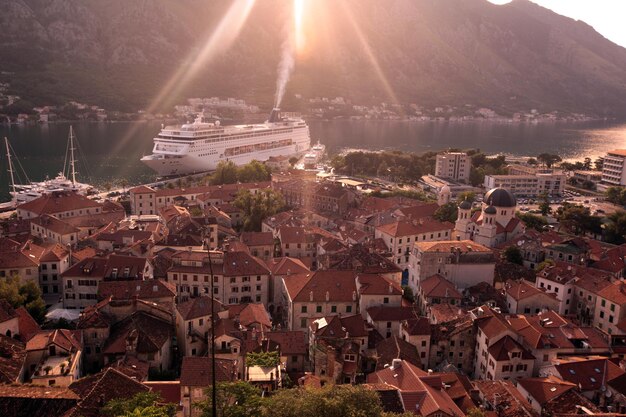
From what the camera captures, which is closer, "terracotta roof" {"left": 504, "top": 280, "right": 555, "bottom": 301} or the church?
"terracotta roof" {"left": 504, "top": 280, "right": 555, "bottom": 301}

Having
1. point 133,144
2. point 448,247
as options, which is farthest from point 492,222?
point 133,144

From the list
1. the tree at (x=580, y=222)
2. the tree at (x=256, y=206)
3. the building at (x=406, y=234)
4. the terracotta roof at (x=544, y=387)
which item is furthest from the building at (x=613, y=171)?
the terracotta roof at (x=544, y=387)

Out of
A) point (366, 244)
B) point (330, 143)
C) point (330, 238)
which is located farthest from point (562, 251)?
point (330, 143)

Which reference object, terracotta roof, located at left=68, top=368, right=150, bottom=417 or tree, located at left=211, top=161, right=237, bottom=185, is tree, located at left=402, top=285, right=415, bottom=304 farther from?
tree, located at left=211, top=161, right=237, bottom=185

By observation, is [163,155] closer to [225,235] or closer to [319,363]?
[225,235]

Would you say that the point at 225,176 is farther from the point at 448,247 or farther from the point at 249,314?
the point at 249,314

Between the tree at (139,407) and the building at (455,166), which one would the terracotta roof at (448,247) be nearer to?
the tree at (139,407)

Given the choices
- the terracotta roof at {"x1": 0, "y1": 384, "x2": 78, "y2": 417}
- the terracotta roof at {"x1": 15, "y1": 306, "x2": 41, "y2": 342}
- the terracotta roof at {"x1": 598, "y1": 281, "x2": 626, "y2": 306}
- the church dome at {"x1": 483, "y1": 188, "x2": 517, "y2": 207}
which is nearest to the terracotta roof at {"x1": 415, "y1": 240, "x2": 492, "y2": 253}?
the terracotta roof at {"x1": 598, "y1": 281, "x2": 626, "y2": 306}
